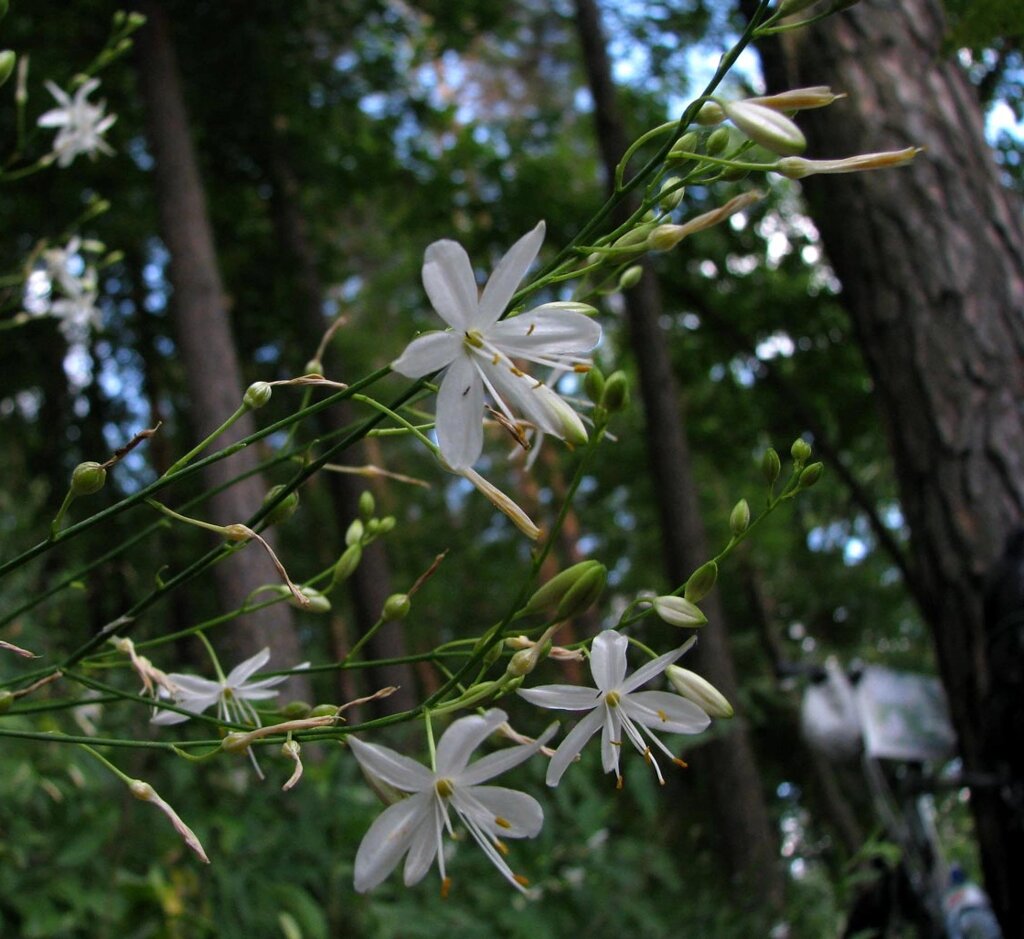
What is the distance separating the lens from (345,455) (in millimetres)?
5504

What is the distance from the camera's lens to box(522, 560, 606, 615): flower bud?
26.2 inches

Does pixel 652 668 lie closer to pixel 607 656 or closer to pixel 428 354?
pixel 607 656

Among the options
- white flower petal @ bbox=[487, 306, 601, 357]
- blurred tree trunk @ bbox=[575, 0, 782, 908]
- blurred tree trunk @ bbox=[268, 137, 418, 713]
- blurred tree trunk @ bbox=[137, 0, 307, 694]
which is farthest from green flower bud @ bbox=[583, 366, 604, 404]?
blurred tree trunk @ bbox=[268, 137, 418, 713]

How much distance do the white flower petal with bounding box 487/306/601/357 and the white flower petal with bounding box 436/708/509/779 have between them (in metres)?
0.23

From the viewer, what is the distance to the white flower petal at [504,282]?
67 cm

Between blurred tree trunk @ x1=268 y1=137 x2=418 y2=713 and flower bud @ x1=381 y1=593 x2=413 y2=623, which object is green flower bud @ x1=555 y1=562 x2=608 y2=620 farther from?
blurred tree trunk @ x1=268 y1=137 x2=418 y2=713

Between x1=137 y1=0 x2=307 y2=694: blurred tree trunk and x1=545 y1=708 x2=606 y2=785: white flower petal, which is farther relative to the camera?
x1=137 y1=0 x2=307 y2=694: blurred tree trunk

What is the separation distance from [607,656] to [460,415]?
0.59 feet

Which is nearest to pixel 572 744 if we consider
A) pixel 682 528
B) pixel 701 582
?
pixel 701 582

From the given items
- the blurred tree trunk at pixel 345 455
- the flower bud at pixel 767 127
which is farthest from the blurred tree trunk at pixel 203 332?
the flower bud at pixel 767 127

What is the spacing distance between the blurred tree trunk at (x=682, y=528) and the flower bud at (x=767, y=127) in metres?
3.28

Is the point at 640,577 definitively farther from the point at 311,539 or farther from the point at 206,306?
the point at 206,306

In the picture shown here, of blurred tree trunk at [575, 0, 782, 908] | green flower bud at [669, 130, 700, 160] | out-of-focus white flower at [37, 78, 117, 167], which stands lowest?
blurred tree trunk at [575, 0, 782, 908]

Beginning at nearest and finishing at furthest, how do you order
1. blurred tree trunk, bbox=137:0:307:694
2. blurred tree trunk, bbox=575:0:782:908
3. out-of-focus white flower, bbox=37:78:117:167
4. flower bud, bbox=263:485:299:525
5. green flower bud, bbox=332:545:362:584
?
flower bud, bbox=263:485:299:525
green flower bud, bbox=332:545:362:584
out-of-focus white flower, bbox=37:78:117:167
blurred tree trunk, bbox=137:0:307:694
blurred tree trunk, bbox=575:0:782:908
